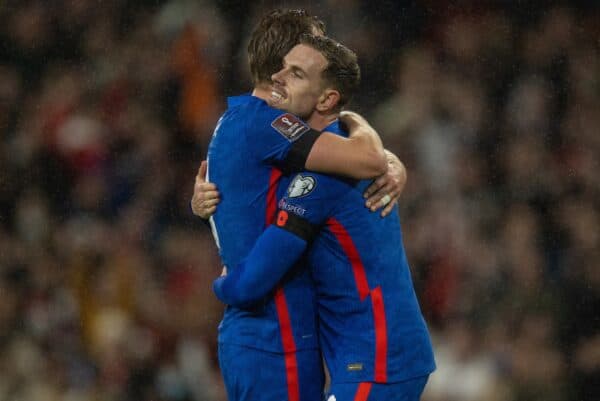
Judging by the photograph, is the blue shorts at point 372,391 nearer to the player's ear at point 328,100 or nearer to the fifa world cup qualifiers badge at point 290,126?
the fifa world cup qualifiers badge at point 290,126

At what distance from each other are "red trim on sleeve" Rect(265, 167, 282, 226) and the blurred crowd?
2613mm

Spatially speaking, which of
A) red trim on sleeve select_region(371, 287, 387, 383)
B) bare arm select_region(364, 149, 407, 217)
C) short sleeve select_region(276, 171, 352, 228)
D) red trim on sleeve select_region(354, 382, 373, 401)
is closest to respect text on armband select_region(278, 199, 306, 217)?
short sleeve select_region(276, 171, 352, 228)

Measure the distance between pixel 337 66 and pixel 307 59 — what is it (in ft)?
0.31

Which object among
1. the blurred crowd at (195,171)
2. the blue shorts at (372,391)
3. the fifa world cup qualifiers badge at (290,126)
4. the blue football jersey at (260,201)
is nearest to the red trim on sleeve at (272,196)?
the blue football jersey at (260,201)

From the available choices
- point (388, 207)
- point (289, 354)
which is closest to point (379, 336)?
point (289, 354)

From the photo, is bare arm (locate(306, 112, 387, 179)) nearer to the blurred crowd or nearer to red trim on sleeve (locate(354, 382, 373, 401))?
red trim on sleeve (locate(354, 382, 373, 401))

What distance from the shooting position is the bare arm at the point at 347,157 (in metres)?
2.63

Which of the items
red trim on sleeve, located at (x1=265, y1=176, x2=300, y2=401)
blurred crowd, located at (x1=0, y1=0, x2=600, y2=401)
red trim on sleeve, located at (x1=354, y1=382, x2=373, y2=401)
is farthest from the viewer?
blurred crowd, located at (x1=0, y1=0, x2=600, y2=401)

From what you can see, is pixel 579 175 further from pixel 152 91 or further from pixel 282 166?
pixel 282 166

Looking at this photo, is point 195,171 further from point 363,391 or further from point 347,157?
point 363,391

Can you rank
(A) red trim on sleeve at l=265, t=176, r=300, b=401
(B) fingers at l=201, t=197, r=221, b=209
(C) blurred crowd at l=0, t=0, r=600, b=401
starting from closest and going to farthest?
(A) red trim on sleeve at l=265, t=176, r=300, b=401 → (B) fingers at l=201, t=197, r=221, b=209 → (C) blurred crowd at l=0, t=0, r=600, b=401

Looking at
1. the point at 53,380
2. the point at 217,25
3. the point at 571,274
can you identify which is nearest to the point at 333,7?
the point at 217,25

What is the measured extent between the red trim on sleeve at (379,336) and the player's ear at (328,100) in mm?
584

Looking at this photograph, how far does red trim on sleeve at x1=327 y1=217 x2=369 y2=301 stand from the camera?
2.64 metres
